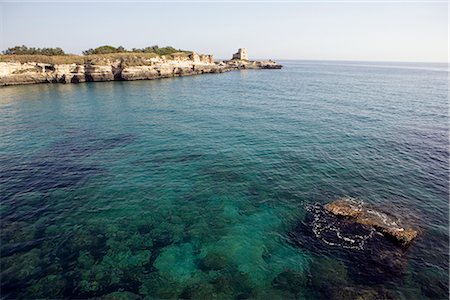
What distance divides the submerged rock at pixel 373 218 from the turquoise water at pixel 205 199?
35.2 inches

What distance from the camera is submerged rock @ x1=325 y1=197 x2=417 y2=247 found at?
1880 centimetres

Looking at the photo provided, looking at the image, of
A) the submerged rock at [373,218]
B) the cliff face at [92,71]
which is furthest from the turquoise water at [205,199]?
the cliff face at [92,71]

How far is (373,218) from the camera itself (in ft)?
68.7

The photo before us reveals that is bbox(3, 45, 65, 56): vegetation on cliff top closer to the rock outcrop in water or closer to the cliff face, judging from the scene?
the cliff face

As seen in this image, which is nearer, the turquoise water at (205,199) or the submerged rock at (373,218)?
the turquoise water at (205,199)

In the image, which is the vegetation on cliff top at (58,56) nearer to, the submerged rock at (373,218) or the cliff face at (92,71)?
the cliff face at (92,71)

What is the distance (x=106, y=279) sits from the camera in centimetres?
1557

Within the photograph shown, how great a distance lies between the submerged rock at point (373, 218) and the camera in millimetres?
18803

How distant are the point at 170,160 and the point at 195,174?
4.88 metres

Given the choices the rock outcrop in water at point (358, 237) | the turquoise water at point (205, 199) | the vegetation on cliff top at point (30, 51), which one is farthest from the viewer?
the vegetation on cliff top at point (30, 51)

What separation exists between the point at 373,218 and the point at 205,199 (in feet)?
45.8

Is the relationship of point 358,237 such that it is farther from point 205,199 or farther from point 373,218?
point 205,199

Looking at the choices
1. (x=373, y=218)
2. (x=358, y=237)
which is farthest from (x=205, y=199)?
(x=373, y=218)

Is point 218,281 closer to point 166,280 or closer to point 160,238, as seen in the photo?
point 166,280
